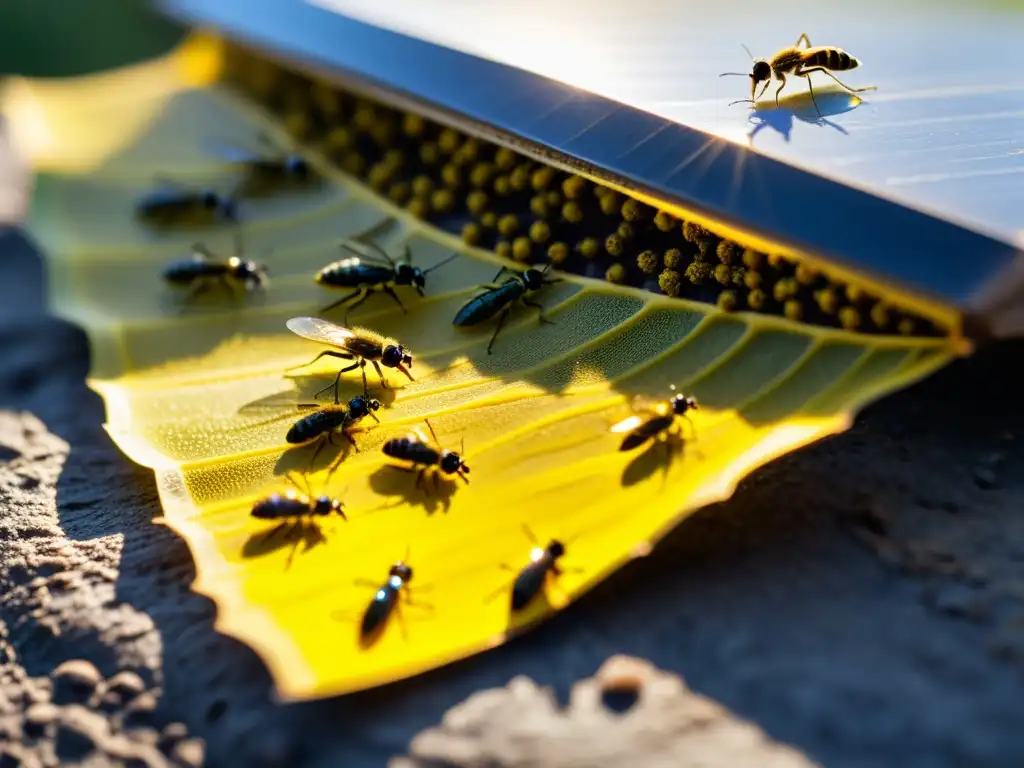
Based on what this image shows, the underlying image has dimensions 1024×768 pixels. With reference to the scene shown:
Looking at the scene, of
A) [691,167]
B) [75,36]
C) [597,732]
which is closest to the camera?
[597,732]

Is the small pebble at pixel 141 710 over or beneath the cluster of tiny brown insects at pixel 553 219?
beneath

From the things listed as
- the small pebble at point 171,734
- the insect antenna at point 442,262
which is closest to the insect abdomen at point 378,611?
the small pebble at point 171,734

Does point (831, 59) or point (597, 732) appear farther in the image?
point (831, 59)

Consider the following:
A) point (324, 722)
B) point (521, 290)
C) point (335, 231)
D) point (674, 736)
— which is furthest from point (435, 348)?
point (674, 736)

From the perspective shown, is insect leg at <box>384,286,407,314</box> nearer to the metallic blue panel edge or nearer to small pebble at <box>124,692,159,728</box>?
the metallic blue panel edge

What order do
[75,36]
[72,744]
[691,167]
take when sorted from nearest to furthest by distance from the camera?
[72,744], [691,167], [75,36]

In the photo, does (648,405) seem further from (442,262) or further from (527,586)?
(442,262)

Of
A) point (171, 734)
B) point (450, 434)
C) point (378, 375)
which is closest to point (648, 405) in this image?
point (450, 434)

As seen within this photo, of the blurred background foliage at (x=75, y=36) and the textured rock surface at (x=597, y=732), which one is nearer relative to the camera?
the textured rock surface at (x=597, y=732)

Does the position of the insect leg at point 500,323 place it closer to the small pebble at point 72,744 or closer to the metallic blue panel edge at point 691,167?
the metallic blue panel edge at point 691,167
